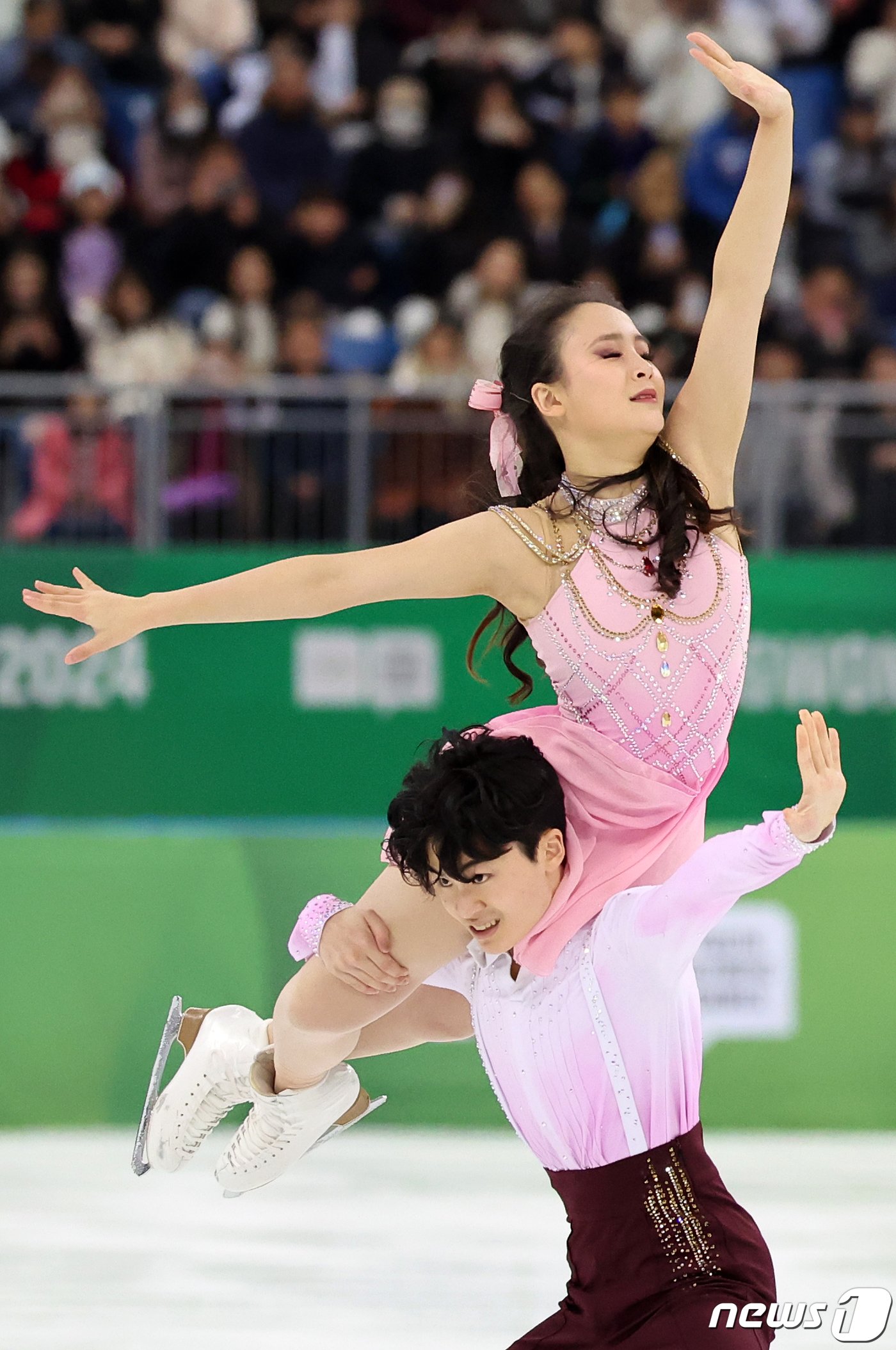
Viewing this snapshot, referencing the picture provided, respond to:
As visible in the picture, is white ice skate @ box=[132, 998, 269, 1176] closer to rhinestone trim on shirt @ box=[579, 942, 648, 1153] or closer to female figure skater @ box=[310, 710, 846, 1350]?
female figure skater @ box=[310, 710, 846, 1350]

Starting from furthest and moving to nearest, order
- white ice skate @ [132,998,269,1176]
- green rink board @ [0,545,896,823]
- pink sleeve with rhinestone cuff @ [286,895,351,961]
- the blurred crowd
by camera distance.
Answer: the blurred crowd → green rink board @ [0,545,896,823] → white ice skate @ [132,998,269,1176] → pink sleeve with rhinestone cuff @ [286,895,351,961]

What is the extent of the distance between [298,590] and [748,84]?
102cm

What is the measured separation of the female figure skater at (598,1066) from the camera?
2633 millimetres

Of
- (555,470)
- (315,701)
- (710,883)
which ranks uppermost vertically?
(555,470)

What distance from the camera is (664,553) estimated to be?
2.86m

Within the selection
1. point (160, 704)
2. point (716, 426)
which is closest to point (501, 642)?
point (716, 426)

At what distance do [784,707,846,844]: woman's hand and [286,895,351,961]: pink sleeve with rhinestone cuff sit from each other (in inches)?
36.2

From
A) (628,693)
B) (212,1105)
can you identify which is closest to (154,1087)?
(212,1105)

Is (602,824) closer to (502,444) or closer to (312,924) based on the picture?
(312,924)

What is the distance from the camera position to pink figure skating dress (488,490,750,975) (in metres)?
2.81

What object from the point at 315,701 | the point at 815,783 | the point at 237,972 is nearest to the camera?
the point at 815,783

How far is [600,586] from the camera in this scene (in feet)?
9.38

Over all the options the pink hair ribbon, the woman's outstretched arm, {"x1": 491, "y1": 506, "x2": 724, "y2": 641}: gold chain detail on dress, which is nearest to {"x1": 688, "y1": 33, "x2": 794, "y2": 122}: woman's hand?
the woman's outstretched arm

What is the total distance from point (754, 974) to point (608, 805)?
251cm
